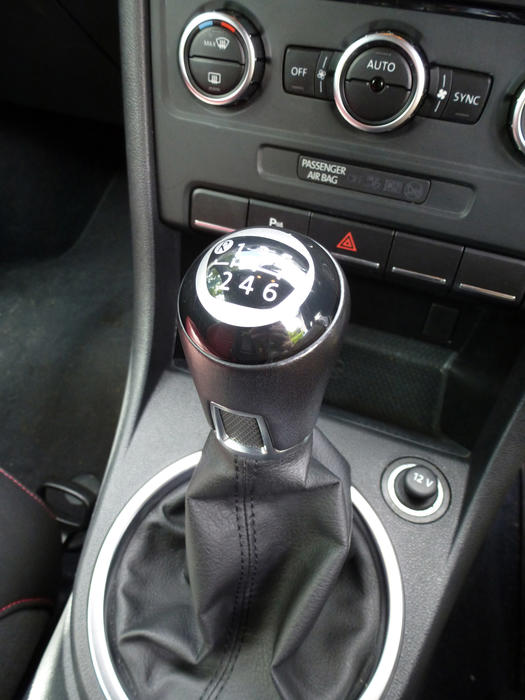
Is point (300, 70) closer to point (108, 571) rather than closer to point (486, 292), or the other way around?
point (486, 292)

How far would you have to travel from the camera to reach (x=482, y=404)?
74 cm

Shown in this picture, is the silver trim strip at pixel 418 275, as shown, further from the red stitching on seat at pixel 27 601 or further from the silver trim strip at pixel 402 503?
the red stitching on seat at pixel 27 601

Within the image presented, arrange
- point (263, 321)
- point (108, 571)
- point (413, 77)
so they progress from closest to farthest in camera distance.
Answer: point (263, 321)
point (413, 77)
point (108, 571)

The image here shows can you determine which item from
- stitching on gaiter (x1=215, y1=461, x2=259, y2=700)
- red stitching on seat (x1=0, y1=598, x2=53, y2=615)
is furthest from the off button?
red stitching on seat (x1=0, y1=598, x2=53, y2=615)

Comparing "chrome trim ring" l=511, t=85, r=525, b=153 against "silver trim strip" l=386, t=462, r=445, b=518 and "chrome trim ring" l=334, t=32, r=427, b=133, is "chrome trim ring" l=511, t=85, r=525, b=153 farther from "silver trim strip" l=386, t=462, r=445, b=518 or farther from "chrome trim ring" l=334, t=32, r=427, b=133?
"silver trim strip" l=386, t=462, r=445, b=518

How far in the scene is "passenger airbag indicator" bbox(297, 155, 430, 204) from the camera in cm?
63

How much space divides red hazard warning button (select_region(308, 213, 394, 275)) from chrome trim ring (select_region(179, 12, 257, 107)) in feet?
0.50

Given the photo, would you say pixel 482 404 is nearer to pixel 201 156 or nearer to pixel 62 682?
pixel 201 156

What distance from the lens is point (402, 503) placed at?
70cm

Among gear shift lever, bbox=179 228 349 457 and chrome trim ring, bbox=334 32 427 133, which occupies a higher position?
chrome trim ring, bbox=334 32 427 133

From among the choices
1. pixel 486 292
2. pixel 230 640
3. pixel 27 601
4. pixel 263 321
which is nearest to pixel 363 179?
pixel 486 292

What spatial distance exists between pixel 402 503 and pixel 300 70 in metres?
0.47

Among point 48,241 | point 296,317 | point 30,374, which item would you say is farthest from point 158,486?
point 48,241

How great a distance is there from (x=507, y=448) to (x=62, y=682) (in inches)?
21.2
